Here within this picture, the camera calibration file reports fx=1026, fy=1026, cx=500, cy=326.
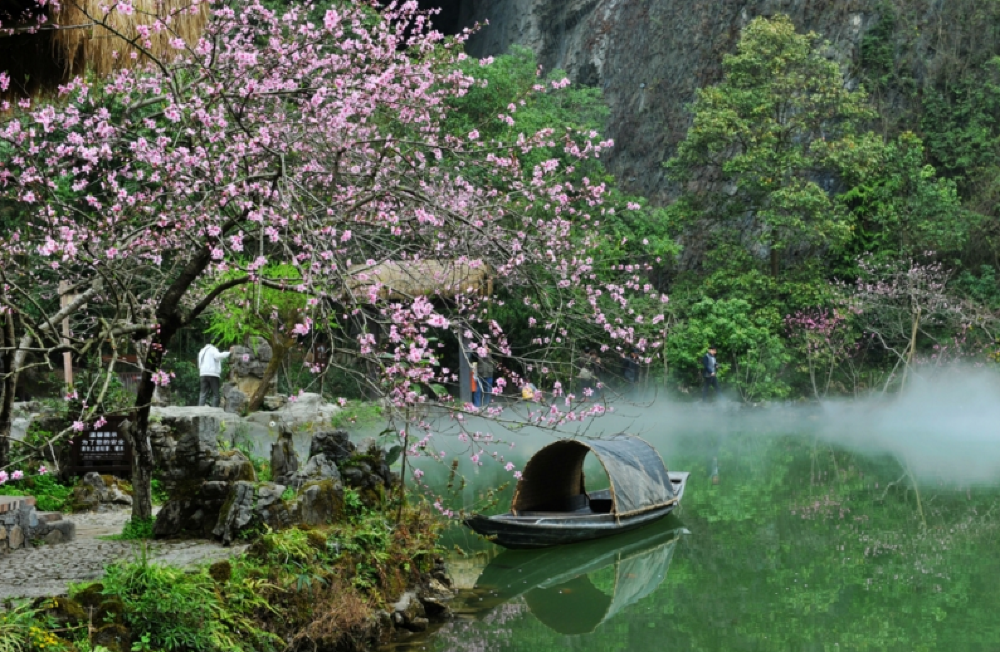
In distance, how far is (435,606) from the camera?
24.6 feet

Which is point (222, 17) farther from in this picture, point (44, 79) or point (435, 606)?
point (435, 606)

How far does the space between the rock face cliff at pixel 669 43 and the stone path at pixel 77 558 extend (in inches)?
820

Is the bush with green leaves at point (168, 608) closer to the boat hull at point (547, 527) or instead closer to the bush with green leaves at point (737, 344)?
the boat hull at point (547, 527)

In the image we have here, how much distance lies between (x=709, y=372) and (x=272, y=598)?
16.2 meters

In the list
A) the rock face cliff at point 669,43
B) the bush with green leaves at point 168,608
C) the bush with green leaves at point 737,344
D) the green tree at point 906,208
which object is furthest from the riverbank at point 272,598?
the rock face cliff at point 669,43

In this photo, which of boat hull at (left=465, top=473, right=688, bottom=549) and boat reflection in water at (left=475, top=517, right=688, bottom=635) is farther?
boat hull at (left=465, top=473, right=688, bottom=549)

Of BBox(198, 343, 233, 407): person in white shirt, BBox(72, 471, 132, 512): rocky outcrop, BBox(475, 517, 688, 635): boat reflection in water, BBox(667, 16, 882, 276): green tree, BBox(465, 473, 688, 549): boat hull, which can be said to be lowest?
BBox(475, 517, 688, 635): boat reflection in water

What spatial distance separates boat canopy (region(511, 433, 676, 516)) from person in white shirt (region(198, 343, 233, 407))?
19.2 ft

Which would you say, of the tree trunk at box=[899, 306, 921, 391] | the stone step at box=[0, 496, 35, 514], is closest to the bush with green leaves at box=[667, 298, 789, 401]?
the tree trunk at box=[899, 306, 921, 391]

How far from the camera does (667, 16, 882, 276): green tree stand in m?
22.2

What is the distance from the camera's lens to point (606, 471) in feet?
33.2

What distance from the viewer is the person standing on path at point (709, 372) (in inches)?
835

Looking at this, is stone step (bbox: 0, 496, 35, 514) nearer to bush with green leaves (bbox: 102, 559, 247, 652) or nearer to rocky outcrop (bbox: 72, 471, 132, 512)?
rocky outcrop (bbox: 72, 471, 132, 512)

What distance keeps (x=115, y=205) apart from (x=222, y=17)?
1533 millimetres
